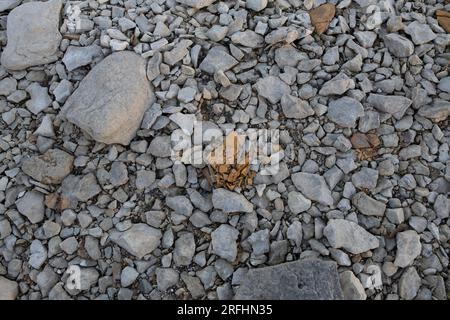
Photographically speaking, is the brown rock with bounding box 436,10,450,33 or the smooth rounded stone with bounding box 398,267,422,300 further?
the brown rock with bounding box 436,10,450,33

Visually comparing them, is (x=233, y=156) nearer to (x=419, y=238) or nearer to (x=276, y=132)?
(x=276, y=132)

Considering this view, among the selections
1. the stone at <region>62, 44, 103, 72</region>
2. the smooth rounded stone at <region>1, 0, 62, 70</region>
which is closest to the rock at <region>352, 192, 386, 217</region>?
the stone at <region>62, 44, 103, 72</region>

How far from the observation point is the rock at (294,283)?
2273 millimetres

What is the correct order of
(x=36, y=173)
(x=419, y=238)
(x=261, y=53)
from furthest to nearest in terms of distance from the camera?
1. (x=261, y=53)
2. (x=36, y=173)
3. (x=419, y=238)

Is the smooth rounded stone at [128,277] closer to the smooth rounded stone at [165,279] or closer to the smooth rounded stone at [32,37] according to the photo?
the smooth rounded stone at [165,279]

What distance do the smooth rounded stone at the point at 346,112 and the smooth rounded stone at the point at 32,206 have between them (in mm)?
1641

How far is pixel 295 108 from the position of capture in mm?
2660

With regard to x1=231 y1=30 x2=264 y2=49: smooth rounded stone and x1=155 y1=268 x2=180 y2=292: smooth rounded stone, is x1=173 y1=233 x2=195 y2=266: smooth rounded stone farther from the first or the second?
x1=231 y1=30 x2=264 y2=49: smooth rounded stone

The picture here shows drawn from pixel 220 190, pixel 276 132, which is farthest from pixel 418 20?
pixel 220 190

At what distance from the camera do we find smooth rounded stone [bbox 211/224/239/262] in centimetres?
245

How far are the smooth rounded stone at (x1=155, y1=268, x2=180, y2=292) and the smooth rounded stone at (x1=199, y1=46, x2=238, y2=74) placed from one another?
112 cm

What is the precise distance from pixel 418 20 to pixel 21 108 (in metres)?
2.41

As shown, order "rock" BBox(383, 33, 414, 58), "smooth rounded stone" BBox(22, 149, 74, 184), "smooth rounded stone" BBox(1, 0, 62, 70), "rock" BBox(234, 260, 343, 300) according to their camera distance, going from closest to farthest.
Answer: "rock" BBox(234, 260, 343, 300) < "smooth rounded stone" BBox(22, 149, 74, 184) < "rock" BBox(383, 33, 414, 58) < "smooth rounded stone" BBox(1, 0, 62, 70)

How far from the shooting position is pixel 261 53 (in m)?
2.84
